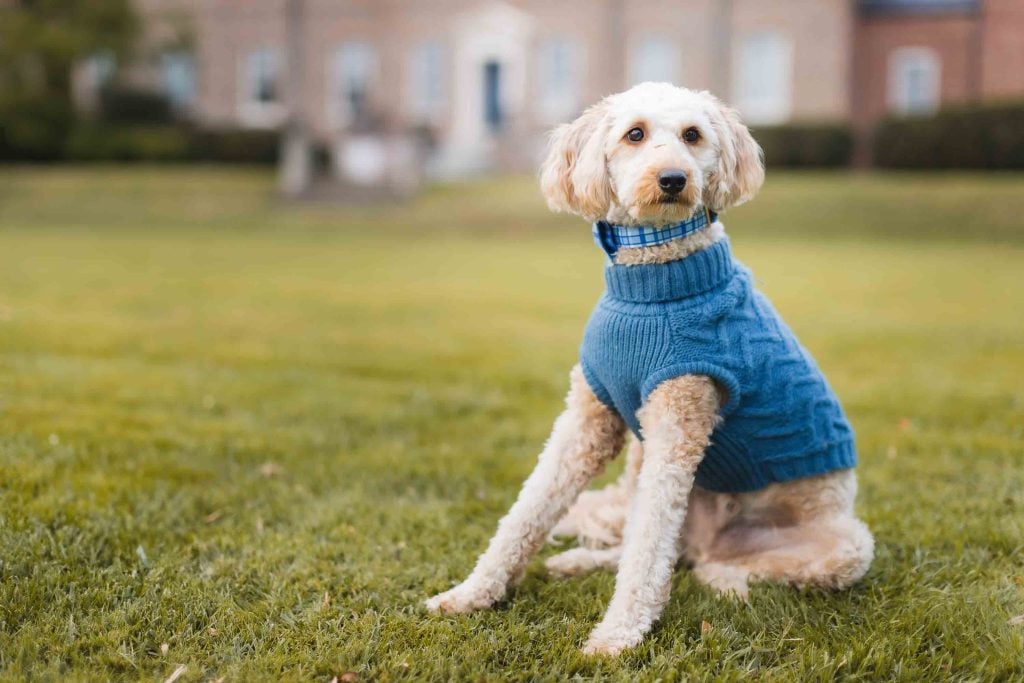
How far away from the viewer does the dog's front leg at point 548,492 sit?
302 cm

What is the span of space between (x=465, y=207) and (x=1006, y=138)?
40.3 ft

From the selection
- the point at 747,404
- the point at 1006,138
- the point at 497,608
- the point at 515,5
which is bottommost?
the point at 497,608

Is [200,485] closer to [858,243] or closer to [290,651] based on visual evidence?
[290,651]

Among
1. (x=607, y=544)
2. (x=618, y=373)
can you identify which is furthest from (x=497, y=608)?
(x=618, y=373)

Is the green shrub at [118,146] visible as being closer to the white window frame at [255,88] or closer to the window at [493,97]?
the white window frame at [255,88]

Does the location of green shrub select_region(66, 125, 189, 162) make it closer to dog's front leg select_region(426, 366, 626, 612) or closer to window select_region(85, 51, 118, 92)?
window select_region(85, 51, 118, 92)

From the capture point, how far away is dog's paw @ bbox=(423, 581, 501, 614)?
2.97 meters

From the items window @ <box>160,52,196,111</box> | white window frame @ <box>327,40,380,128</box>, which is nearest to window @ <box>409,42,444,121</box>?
white window frame @ <box>327,40,380,128</box>

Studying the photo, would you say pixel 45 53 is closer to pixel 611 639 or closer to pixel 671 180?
pixel 671 180

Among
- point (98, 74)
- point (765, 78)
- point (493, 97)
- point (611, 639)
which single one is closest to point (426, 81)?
point (493, 97)

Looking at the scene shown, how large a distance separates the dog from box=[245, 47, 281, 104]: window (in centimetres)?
3139

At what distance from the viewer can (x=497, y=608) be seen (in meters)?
3.03

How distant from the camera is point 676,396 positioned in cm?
286

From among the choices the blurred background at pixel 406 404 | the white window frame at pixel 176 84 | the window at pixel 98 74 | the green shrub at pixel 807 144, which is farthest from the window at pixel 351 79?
the green shrub at pixel 807 144
